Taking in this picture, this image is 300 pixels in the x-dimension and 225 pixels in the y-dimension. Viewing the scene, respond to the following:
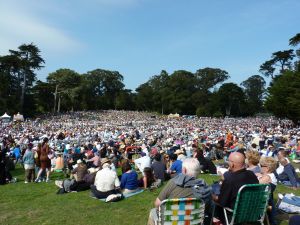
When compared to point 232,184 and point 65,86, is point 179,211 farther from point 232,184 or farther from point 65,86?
point 65,86

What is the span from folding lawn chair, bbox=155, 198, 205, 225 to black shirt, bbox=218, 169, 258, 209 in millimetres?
517

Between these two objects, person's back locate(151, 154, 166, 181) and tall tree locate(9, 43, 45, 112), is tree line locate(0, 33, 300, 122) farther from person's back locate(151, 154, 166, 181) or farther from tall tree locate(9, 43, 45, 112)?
person's back locate(151, 154, 166, 181)

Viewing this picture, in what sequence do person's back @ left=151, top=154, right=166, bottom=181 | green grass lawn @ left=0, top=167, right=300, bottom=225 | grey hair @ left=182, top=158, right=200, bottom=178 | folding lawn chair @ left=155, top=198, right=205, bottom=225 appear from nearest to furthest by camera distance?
1. folding lawn chair @ left=155, top=198, right=205, bottom=225
2. grey hair @ left=182, top=158, right=200, bottom=178
3. green grass lawn @ left=0, top=167, right=300, bottom=225
4. person's back @ left=151, top=154, right=166, bottom=181

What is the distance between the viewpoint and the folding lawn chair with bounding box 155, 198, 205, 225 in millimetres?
3494

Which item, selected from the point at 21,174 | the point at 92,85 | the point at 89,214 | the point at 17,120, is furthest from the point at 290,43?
the point at 92,85

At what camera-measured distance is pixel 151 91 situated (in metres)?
91.3

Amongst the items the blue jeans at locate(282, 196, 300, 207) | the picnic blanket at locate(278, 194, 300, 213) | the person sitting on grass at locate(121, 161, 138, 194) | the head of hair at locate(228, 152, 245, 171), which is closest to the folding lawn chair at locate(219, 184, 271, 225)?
the head of hair at locate(228, 152, 245, 171)

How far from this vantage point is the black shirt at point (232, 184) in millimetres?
3957

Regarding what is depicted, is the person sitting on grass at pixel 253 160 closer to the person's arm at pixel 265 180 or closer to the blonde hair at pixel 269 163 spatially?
the blonde hair at pixel 269 163

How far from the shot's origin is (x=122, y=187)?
7422mm

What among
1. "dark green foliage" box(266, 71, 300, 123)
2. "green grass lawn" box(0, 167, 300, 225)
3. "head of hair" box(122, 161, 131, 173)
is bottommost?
"green grass lawn" box(0, 167, 300, 225)

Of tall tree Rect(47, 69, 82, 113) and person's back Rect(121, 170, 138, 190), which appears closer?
person's back Rect(121, 170, 138, 190)

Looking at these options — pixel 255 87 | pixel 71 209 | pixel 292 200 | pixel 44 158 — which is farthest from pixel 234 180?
pixel 255 87

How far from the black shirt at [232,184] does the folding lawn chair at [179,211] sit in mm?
517
